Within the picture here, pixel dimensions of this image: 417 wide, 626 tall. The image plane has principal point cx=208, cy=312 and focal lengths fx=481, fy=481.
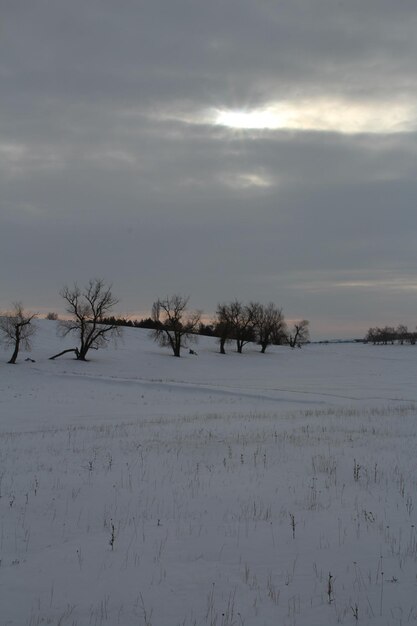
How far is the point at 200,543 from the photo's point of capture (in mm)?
6789

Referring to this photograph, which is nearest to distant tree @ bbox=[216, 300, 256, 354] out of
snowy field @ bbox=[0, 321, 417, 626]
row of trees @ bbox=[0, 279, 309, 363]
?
row of trees @ bbox=[0, 279, 309, 363]

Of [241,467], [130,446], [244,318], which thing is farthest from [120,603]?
[244,318]

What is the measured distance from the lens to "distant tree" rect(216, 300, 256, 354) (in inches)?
3268

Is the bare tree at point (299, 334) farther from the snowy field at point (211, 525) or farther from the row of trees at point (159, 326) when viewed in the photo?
the snowy field at point (211, 525)

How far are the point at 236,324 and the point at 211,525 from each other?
79.6 m

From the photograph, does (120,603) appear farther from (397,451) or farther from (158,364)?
(158,364)

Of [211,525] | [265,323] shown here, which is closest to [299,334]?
[265,323]

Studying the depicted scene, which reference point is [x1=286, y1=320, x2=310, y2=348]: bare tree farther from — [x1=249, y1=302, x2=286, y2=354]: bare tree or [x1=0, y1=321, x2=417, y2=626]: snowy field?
[x1=0, y1=321, x2=417, y2=626]: snowy field

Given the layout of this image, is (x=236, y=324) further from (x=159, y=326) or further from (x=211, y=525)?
(x=211, y=525)

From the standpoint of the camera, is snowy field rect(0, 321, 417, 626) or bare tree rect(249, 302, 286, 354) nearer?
snowy field rect(0, 321, 417, 626)

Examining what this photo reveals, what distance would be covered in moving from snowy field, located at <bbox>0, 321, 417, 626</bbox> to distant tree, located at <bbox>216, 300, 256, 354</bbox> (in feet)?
212

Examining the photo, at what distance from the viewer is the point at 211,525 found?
24.5ft

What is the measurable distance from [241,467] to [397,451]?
4.46 meters

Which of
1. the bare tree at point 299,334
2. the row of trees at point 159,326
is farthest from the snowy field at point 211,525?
the bare tree at point 299,334
